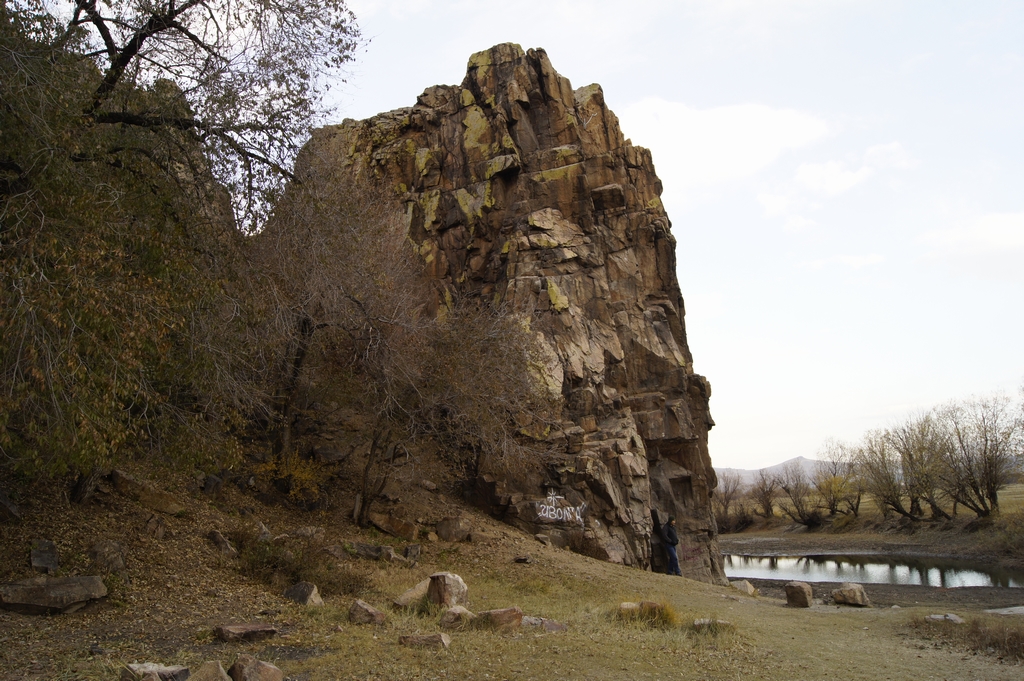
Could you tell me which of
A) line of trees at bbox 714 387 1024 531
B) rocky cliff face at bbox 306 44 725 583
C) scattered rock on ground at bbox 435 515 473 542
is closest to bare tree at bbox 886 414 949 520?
line of trees at bbox 714 387 1024 531

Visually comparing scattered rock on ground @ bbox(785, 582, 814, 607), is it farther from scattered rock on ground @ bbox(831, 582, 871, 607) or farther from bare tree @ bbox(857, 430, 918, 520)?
bare tree @ bbox(857, 430, 918, 520)

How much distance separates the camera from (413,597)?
11.0 m

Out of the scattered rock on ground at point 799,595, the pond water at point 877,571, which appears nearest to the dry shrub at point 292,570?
the scattered rock on ground at point 799,595

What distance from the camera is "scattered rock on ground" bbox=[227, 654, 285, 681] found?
6.41m

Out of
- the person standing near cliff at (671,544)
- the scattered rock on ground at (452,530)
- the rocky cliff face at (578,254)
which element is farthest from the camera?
the rocky cliff face at (578,254)

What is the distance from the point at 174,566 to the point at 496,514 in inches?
473

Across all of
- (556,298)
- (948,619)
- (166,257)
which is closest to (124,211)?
(166,257)

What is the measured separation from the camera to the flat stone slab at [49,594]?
842 centimetres

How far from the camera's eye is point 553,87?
3034 cm

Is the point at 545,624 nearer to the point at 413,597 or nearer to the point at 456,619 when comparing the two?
the point at 456,619

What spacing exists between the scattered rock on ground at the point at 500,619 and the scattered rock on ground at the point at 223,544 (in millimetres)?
5084

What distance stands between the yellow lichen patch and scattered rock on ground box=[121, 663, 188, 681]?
19957mm

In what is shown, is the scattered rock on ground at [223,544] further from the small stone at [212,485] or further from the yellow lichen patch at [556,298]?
the yellow lichen patch at [556,298]

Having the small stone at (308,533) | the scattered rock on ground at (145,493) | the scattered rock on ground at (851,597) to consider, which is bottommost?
the scattered rock on ground at (851,597)
